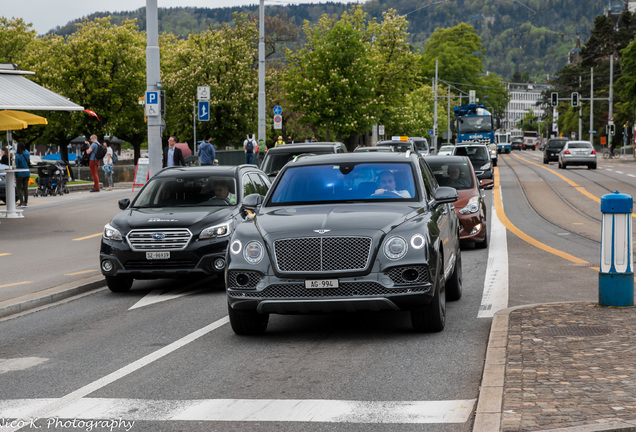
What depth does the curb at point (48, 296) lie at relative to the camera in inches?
432

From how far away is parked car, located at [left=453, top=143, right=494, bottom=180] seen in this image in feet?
116

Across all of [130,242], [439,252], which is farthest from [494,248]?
Result: [439,252]

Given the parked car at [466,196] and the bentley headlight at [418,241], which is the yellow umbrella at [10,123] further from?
the bentley headlight at [418,241]

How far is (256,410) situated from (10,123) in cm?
1883

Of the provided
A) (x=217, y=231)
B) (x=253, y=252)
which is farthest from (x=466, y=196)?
(x=253, y=252)

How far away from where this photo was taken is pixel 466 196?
17.0 meters

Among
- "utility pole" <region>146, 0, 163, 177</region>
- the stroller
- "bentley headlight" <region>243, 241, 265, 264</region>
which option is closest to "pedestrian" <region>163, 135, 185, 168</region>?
"utility pole" <region>146, 0, 163, 177</region>

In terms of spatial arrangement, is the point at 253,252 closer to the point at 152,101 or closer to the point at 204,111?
the point at 152,101

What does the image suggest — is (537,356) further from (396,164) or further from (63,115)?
(63,115)

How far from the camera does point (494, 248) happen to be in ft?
55.5

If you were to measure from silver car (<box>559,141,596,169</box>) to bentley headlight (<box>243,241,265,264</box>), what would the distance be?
157 ft

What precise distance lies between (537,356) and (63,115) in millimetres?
64537

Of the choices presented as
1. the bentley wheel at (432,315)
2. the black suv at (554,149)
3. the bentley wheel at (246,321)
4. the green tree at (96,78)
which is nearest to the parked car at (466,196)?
the bentley wheel at (432,315)

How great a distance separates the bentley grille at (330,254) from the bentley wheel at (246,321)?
0.73 meters
